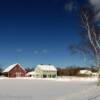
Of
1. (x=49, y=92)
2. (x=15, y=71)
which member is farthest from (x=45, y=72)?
(x=49, y=92)

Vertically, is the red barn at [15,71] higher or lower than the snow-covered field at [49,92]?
higher

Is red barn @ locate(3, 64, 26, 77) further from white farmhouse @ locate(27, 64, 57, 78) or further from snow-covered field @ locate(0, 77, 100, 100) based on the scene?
snow-covered field @ locate(0, 77, 100, 100)

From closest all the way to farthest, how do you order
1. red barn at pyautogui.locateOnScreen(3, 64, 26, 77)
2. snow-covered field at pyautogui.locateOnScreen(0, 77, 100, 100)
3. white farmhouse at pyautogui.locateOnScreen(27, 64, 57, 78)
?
snow-covered field at pyautogui.locateOnScreen(0, 77, 100, 100), red barn at pyautogui.locateOnScreen(3, 64, 26, 77), white farmhouse at pyautogui.locateOnScreen(27, 64, 57, 78)

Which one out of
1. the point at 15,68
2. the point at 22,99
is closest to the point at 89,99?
the point at 22,99

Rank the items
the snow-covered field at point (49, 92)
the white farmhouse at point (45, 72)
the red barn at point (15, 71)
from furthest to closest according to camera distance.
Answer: the white farmhouse at point (45, 72) → the red barn at point (15, 71) → the snow-covered field at point (49, 92)

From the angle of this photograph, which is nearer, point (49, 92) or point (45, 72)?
point (49, 92)

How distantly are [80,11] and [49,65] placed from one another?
238ft

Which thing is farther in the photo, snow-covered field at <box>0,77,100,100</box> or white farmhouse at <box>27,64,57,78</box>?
white farmhouse at <box>27,64,57,78</box>

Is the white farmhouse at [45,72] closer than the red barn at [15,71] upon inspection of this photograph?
No

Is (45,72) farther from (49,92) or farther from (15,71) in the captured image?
(49,92)

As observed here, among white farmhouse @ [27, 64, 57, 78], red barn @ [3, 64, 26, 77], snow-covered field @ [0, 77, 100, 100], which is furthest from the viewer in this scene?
white farmhouse @ [27, 64, 57, 78]

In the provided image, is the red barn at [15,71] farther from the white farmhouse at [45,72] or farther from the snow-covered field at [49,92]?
the snow-covered field at [49,92]

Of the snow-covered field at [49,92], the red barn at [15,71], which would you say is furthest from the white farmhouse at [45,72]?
the snow-covered field at [49,92]

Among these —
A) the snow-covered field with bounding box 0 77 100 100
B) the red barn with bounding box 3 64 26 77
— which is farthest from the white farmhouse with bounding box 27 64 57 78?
the snow-covered field with bounding box 0 77 100 100
